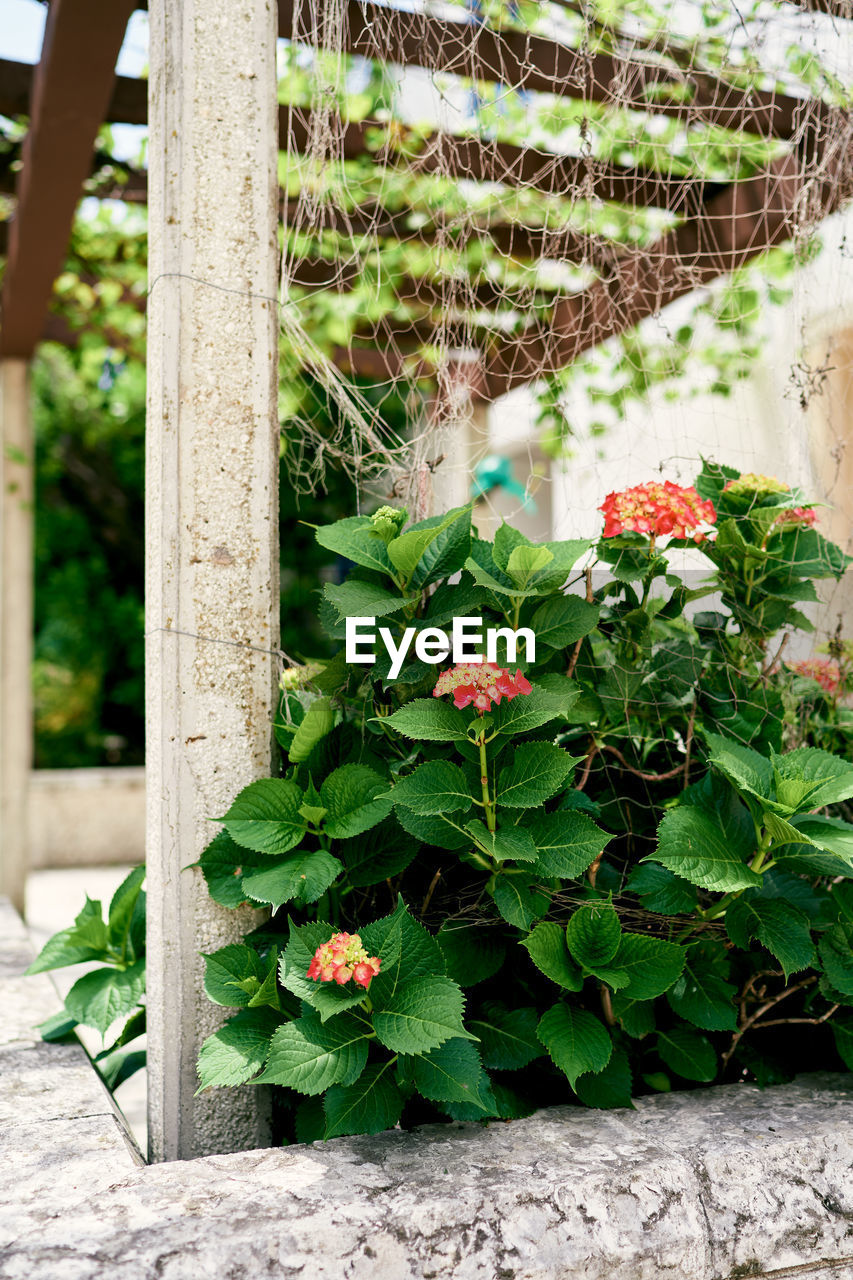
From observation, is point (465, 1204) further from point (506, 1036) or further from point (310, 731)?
point (310, 731)

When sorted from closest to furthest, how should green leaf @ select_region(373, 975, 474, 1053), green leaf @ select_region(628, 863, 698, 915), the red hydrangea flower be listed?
green leaf @ select_region(373, 975, 474, 1053)
green leaf @ select_region(628, 863, 698, 915)
the red hydrangea flower

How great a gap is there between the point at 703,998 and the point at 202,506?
1.02m

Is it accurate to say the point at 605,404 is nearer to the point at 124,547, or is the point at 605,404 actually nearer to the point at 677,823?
the point at 677,823

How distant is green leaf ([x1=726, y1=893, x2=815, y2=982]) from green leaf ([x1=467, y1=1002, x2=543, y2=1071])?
1.02 feet

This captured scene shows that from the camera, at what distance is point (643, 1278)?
115 centimetres

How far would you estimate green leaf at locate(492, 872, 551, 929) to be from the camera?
130cm

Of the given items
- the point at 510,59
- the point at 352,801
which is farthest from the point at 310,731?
the point at 510,59

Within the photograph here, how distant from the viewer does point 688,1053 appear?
1472 millimetres

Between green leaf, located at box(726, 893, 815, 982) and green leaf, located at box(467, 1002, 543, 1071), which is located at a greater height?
green leaf, located at box(726, 893, 815, 982)

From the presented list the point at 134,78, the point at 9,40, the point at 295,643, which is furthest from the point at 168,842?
the point at 295,643

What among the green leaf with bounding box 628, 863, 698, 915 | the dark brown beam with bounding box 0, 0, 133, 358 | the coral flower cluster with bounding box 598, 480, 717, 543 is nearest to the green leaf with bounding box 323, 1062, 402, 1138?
the green leaf with bounding box 628, 863, 698, 915

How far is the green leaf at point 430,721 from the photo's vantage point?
131 cm

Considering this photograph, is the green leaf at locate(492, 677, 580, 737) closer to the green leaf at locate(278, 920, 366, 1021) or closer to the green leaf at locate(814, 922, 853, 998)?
the green leaf at locate(278, 920, 366, 1021)

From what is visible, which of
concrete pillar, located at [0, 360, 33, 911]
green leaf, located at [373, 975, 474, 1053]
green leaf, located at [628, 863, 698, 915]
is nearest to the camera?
green leaf, located at [373, 975, 474, 1053]
